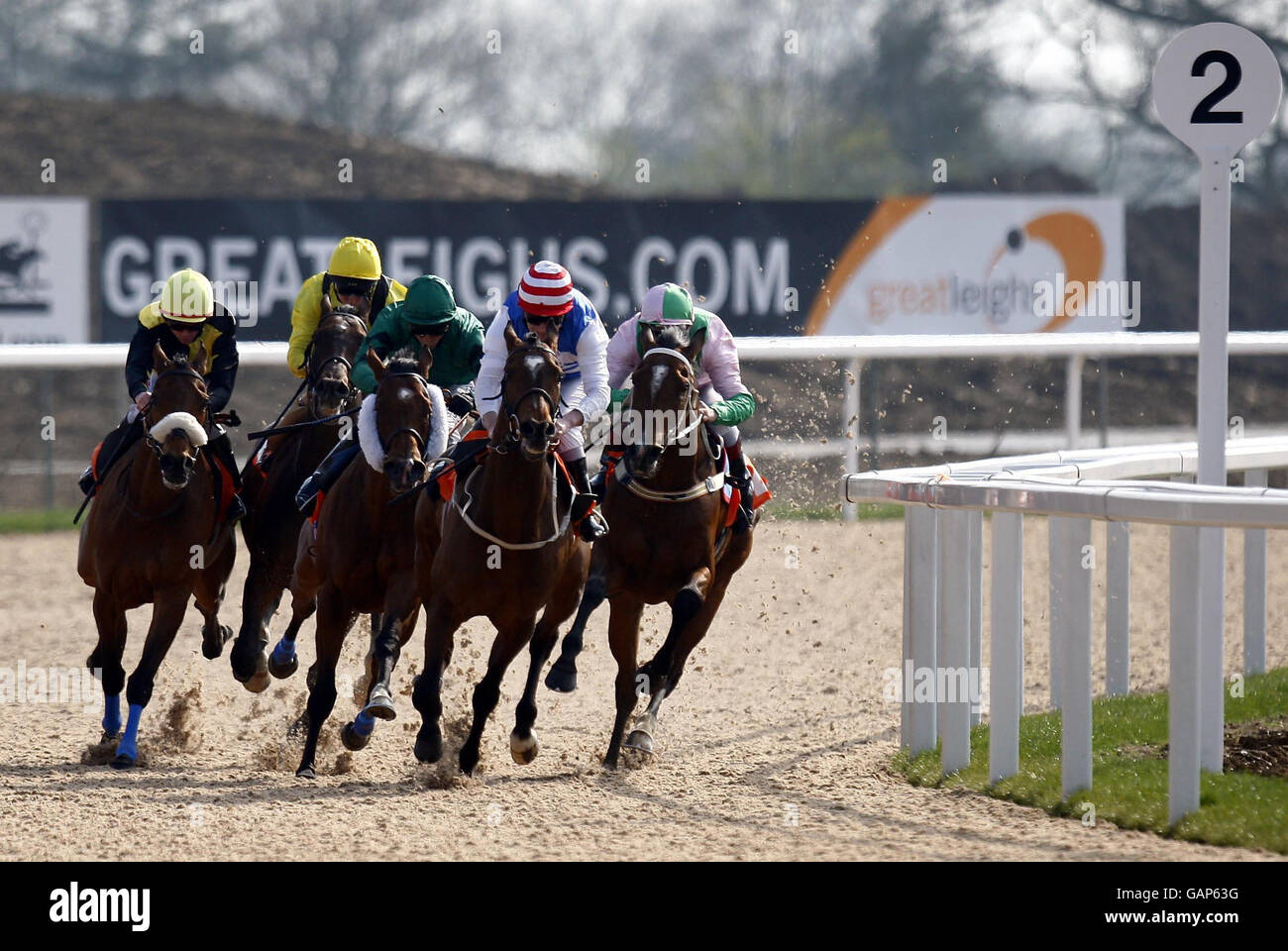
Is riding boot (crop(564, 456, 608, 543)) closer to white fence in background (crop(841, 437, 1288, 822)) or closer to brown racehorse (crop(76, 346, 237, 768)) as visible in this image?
white fence in background (crop(841, 437, 1288, 822))

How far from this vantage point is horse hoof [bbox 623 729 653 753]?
6.18 m

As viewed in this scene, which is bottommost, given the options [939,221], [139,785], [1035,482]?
[139,785]

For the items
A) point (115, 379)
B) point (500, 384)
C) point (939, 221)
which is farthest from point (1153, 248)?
point (500, 384)

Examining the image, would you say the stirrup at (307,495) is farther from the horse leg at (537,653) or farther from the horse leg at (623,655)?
the horse leg at (623,655)

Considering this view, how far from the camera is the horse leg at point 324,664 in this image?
598 centimetres

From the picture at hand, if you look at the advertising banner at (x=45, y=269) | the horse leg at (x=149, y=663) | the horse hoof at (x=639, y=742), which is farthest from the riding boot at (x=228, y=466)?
the advertising banner at (x=45, y=269)

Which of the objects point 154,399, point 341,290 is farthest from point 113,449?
point 341,290

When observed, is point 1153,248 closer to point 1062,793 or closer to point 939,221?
point 939,221

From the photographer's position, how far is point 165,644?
6.24 m

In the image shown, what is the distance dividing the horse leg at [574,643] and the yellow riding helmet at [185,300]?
1730mm

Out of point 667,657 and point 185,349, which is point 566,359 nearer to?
point 667,657

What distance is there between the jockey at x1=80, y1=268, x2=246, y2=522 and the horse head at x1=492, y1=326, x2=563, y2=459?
1.48 meters
